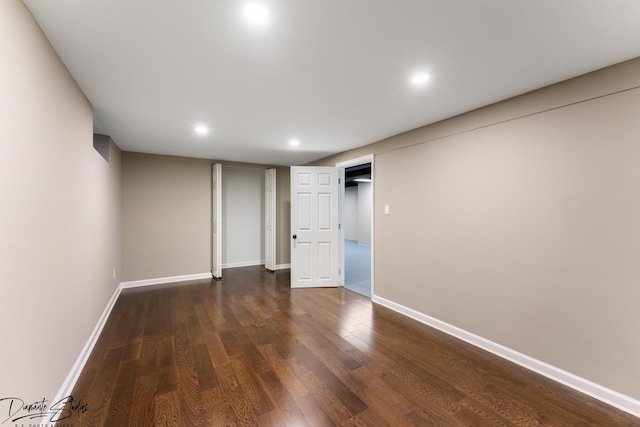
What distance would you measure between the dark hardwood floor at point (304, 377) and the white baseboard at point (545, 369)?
7cm

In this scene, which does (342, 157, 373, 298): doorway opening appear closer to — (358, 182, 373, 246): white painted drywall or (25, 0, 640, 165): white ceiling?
(358, 182, 373, 246): white painted drywall

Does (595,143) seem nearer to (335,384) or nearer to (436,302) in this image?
(436,302)

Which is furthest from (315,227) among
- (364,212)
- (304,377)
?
(364,212)


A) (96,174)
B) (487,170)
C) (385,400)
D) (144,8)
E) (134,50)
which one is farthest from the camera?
(96,174)

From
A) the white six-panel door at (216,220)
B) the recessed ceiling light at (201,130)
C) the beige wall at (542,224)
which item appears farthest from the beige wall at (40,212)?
the beige wall at (542,224)

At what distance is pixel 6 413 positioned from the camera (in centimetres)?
119

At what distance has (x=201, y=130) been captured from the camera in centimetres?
343

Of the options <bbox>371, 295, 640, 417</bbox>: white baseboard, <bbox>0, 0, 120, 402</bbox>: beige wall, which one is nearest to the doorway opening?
<bbox>371, 295, 640, 417</bbox>: white baseboard

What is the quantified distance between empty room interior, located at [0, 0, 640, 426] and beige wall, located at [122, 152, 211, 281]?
1097mm

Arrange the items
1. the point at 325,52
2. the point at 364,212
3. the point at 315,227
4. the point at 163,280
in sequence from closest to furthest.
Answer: the point at 325,52, the point at 315,227, the point at 163,280, the point at 364,212

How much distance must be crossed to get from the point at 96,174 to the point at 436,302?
405cm

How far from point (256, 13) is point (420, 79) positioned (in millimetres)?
1351

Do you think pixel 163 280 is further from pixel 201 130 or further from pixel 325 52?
pixel 325 52

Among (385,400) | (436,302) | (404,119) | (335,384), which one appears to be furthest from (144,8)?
(436,302)
